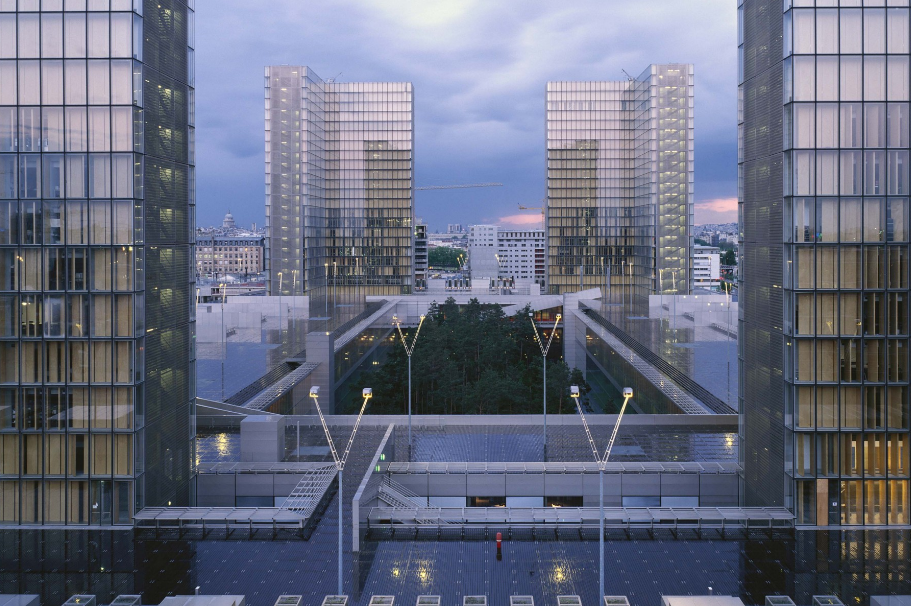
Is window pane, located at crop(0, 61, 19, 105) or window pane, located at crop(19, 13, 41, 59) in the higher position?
window pane, located at crop(19, 13, 41, 59)

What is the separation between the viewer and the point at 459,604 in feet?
67.9

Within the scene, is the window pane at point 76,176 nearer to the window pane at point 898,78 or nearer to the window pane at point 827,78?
the window pane at point 827,78

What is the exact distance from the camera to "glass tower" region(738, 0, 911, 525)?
25031 mm

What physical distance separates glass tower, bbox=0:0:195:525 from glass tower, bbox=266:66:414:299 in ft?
263

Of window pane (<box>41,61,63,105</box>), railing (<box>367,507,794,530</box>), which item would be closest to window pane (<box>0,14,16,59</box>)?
window pane (<box>41,61,63,105</box>)

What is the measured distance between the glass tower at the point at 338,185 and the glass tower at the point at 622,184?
21781 millimetres

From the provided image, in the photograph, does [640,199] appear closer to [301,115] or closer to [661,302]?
[661,302]

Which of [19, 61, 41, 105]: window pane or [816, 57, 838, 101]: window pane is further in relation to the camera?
[19, 61, 41, 105]: window pane

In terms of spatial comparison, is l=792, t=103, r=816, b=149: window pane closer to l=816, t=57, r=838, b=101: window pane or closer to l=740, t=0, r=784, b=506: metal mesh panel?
l=816, t=57, r=838, b=101: window pane

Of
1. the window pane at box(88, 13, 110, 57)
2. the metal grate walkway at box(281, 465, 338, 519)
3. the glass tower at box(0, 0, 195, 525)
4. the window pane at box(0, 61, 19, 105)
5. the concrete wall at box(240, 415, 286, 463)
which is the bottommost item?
the metal grate walkway at box(281, 465, 338, 519)

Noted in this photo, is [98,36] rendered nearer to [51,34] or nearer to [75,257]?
[51,34]

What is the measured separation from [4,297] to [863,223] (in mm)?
26694

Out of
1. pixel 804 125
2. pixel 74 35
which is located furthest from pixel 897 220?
pixel 74 35

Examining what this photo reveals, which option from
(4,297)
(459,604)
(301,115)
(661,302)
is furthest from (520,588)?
(301,115)
